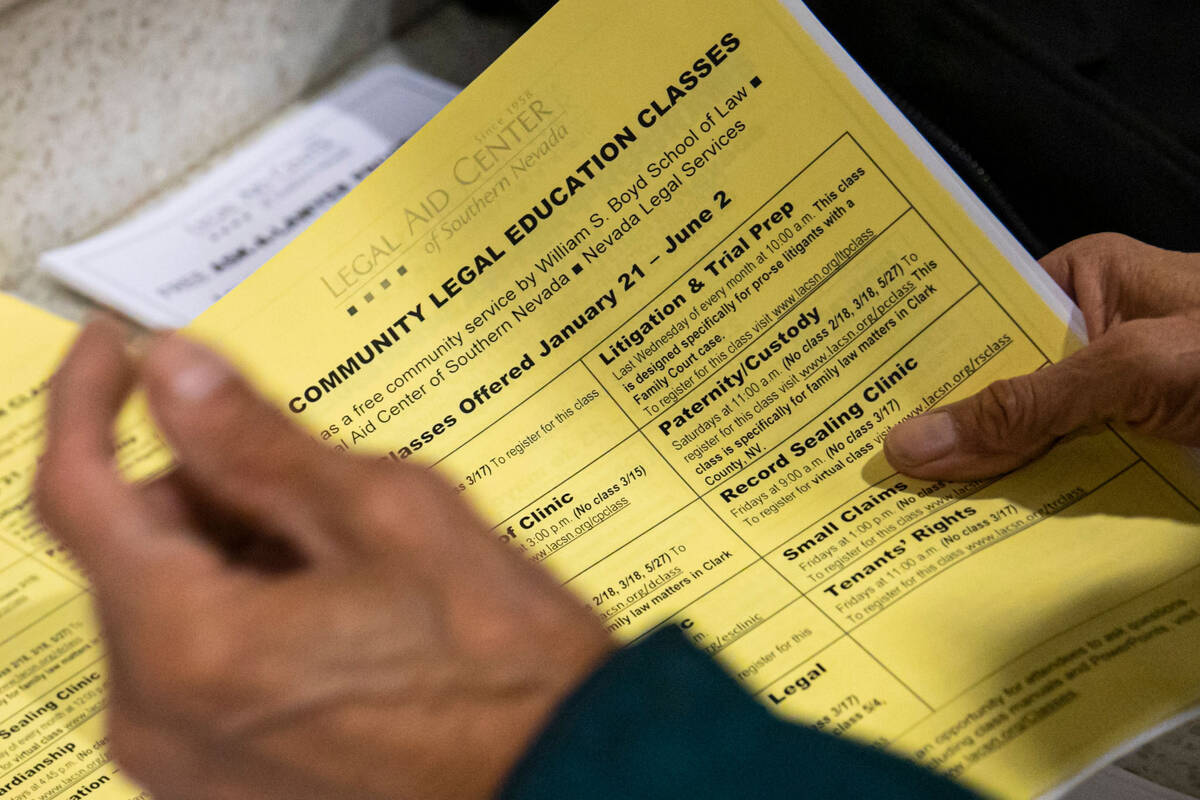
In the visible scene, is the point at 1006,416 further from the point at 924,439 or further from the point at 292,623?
the point at 292,623

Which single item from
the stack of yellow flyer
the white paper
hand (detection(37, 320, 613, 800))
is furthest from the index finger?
the white paper

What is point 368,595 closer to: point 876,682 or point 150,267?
point 876,682

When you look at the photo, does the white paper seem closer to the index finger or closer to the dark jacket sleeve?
the index finger

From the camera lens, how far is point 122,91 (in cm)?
54

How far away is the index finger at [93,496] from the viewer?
0.79 ft

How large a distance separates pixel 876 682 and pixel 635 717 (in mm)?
160

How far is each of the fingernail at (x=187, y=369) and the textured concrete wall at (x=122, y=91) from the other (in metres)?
0.36

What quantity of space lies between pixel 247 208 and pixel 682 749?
491 mm

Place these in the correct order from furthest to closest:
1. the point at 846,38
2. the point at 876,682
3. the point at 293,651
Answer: the point at 846,38
the point at 876,682
the point at 293,651

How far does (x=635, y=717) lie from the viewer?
0.82ft

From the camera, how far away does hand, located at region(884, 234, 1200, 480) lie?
375mm

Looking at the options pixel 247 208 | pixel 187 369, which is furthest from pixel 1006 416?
pixel 247 208

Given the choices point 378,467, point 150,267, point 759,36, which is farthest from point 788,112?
point 150,267

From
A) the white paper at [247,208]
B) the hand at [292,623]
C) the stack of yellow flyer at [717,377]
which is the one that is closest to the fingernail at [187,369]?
the hand at [292,623]
